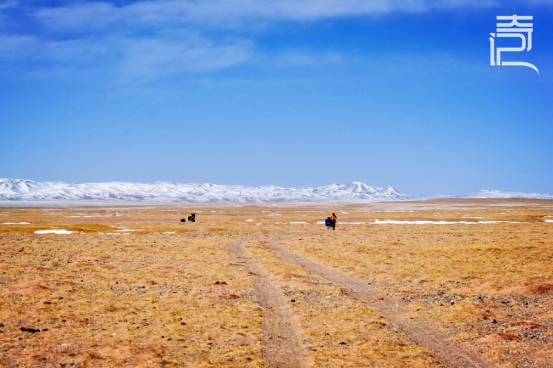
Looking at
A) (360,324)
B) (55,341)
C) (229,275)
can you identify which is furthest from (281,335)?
Result: (229,275)

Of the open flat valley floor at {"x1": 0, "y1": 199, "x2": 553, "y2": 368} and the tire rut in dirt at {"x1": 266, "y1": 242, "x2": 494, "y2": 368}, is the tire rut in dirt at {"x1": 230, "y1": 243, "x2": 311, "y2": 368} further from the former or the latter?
the tire rut in dirt at {"x1": 266, "y1": 242, "x2": 494, "y2": 368}

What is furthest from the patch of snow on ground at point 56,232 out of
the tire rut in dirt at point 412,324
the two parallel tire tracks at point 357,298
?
the tire rut in dirt at point 412,324

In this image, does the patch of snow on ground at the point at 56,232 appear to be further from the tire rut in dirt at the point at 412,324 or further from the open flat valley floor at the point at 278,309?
the tire rut in dirt at the point at 412,324

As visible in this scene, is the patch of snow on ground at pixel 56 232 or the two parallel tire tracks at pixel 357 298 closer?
the two parallel tire tracks at pixel 357 298

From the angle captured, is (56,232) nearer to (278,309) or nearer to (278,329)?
(278,309)

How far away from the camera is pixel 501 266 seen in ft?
92.3

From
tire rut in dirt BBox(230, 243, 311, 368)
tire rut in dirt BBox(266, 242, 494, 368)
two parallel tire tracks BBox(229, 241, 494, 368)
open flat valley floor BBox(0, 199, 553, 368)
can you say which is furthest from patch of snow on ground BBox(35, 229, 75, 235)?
tire rut in dirt BBox(266, 242, 494, 368)

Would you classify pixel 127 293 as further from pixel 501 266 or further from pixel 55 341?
pixel 501 266

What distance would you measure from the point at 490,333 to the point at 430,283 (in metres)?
8.93

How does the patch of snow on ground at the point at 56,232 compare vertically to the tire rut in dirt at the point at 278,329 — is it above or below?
below

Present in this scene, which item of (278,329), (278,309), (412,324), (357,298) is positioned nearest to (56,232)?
(278,309)

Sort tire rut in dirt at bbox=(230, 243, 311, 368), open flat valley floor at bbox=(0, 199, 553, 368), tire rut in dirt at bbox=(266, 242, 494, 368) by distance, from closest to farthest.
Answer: tire rut in dirt at bbox=(230, 243, 311, 368) → tire rut in dirt at bbox=(266, 242, 494, 368) → open flat valley floor at bbox=(0, 199, 553, 368)

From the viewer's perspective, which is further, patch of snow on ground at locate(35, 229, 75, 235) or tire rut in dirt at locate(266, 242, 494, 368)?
patch of snow on ground at locate(35, 229, 75, 235)

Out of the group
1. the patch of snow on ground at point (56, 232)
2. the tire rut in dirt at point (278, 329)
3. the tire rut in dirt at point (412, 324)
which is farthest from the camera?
the patch of snow on ground at point (56, 232)
